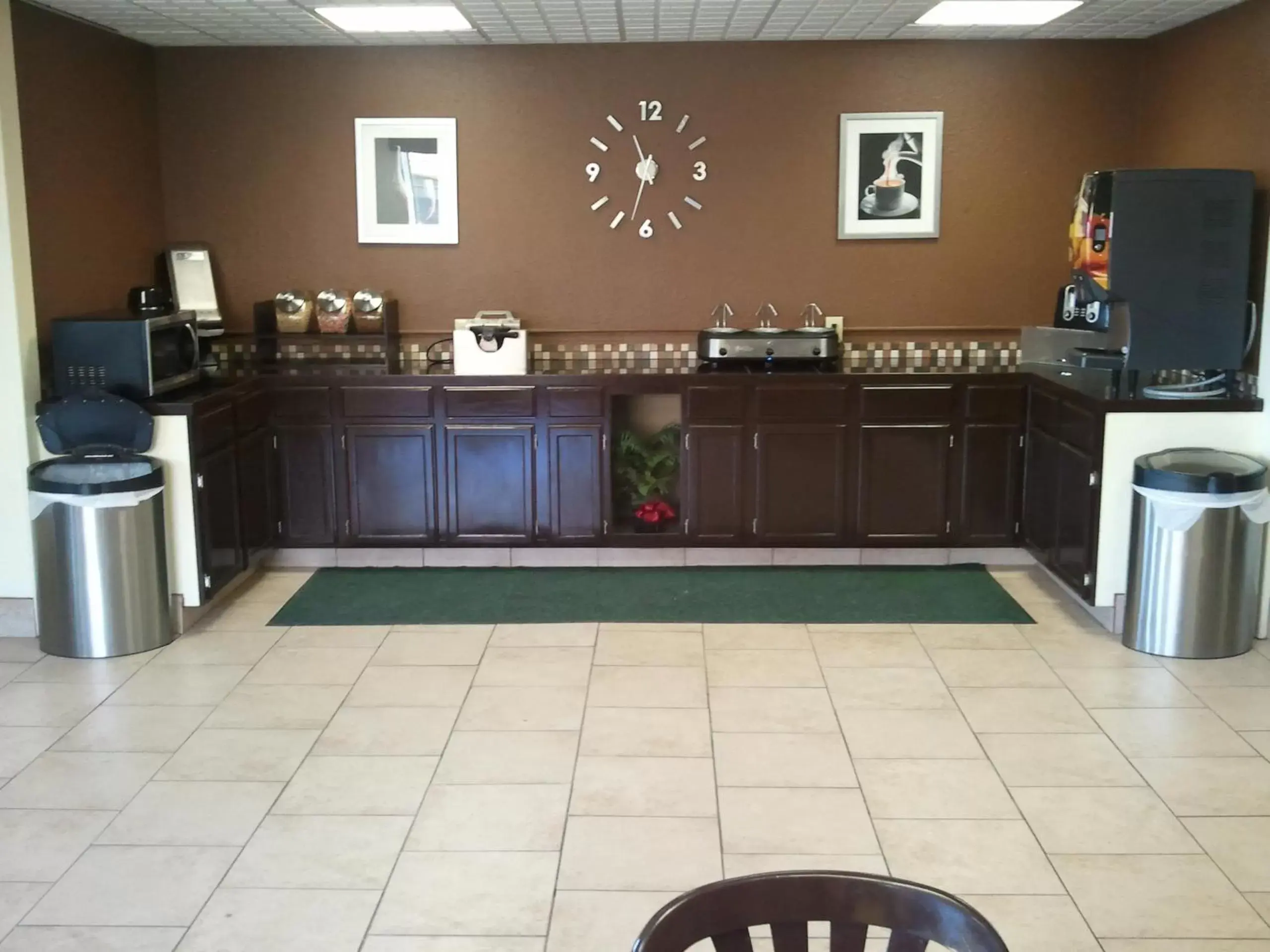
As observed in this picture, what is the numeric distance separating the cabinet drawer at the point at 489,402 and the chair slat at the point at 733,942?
4.15 meters

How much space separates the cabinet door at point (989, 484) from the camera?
5.45 m

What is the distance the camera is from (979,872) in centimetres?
291

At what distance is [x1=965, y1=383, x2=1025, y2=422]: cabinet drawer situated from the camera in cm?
541

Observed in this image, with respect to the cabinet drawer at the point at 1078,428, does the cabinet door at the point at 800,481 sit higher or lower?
lower

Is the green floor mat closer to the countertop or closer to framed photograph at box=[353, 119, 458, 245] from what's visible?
the countertop

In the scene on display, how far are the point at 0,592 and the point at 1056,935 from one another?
3.92 metres

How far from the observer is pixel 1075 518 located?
479 centimetres

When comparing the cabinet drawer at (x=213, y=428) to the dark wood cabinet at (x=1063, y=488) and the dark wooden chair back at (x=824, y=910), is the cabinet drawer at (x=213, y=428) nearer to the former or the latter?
Answer: the dark wood cabinet at (x=1063, y=488)

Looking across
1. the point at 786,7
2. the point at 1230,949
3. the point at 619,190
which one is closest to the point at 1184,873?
the point at 1230,949

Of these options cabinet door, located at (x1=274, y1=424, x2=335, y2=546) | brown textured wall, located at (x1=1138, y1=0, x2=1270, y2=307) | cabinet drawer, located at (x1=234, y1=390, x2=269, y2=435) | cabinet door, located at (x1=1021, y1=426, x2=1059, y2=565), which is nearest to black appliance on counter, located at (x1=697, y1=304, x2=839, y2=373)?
cabinet door, located at (x1=1021, y1=426, x2=1059, y2=565)

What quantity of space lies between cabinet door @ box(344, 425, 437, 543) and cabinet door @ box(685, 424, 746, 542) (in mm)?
1171

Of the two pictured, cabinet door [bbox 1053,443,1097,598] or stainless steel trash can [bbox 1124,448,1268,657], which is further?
cabinet door [bbox 1053,443,1097,598]

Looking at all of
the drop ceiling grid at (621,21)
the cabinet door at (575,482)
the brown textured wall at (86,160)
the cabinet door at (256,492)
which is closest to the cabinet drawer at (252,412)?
the cabinet door at (256,492)

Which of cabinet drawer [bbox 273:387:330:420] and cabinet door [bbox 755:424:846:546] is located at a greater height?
cabinet drawer [bbox 273:387:330:420]
